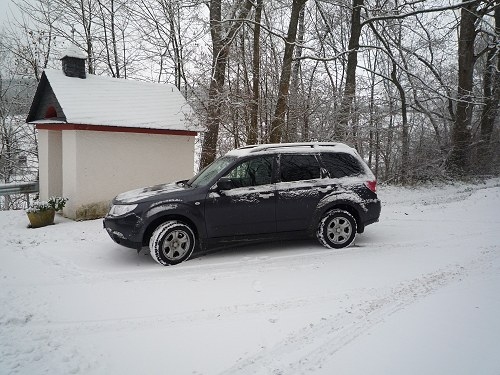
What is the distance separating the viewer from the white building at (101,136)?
30.7 ft

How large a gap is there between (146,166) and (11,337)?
7433 millimetres

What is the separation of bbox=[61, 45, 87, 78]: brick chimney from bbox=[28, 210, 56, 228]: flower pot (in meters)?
4.55

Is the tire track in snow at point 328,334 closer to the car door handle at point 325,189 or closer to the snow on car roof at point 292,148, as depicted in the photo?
the car door handle at point 325,189

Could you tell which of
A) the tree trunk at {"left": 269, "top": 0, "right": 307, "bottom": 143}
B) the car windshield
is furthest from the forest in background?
the car windshield

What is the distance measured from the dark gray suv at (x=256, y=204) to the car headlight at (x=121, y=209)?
0.06 ft

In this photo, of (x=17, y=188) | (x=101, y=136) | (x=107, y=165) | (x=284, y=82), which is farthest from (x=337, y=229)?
(x=17, y=188)

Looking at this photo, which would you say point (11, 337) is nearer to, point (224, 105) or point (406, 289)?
point (406, 289)

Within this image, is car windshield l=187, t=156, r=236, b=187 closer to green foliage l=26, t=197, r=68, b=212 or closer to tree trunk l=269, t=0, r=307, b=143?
green foliage l=26, t=197, r=68, b=212

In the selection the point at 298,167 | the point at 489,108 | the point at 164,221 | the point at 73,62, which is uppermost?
the point at 73,62

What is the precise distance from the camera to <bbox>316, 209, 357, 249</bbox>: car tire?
608cm

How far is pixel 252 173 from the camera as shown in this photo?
585 cm

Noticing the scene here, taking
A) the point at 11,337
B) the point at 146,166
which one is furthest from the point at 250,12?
the point at 11,337

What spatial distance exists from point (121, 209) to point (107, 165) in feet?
15.4

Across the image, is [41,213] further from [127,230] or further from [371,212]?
[371,212]
